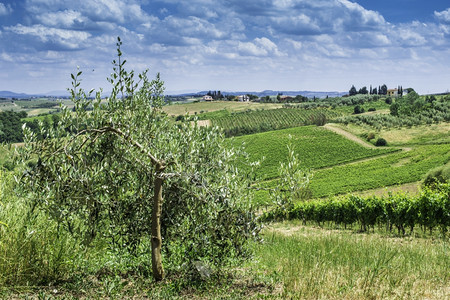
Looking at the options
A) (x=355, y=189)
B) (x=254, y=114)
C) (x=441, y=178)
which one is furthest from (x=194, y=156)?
(x=254, y=114)

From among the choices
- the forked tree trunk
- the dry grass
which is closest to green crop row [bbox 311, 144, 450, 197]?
the dry grass

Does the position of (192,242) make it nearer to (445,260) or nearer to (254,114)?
(445,260)

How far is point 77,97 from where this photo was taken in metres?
6.35

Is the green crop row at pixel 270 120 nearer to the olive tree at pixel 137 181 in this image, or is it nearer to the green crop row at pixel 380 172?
the green crop row at pixel 380 172

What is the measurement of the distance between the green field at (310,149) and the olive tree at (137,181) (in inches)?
2698

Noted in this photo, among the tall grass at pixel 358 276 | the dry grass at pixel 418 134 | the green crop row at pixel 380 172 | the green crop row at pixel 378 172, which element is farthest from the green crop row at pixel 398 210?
the dry grass at pixel 418 134

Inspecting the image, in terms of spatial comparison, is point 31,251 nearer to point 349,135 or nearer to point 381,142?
point 381,142

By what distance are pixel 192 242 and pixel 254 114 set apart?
164382mm

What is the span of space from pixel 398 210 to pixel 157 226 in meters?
17.4

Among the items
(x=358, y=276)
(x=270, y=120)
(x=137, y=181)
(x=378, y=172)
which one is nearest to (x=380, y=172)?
(x=378, y=172)

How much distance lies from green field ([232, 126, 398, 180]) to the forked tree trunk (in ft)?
226

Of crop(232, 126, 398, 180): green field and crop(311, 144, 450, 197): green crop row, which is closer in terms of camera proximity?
crop(311, 144, 450, 197): green crop row

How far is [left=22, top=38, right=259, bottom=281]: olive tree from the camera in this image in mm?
5770

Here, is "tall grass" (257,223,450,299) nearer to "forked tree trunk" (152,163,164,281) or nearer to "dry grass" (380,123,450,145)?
"forked tree trunk" (152,163,164,281)
